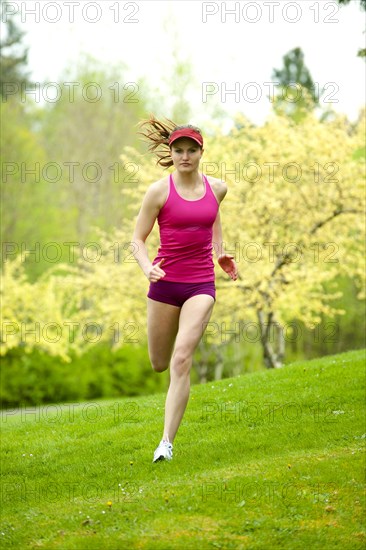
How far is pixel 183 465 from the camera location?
698 centimetres

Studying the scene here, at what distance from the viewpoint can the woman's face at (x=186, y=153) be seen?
665cm

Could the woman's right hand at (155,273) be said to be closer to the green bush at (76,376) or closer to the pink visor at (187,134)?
the pink visor at (187,134)

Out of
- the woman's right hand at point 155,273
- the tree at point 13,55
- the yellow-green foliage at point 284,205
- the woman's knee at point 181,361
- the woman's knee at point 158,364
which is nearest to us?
the woman's right hand at point 155,273

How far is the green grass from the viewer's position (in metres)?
5.36

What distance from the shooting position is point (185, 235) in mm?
6629

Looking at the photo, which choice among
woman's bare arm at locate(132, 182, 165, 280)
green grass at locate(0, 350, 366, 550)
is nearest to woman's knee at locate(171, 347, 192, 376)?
woman's bare arm at locate(132, 182, 165, 280)

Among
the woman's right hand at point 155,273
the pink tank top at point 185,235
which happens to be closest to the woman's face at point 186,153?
the pink tank top at point 185,235

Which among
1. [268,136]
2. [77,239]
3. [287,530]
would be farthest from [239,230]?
[77,239]

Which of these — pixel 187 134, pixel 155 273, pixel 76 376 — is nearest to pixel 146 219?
pixel 155 273

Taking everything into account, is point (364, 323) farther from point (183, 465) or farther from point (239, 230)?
point (183, 465)

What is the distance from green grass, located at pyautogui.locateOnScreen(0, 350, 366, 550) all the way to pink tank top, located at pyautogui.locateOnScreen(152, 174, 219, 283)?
1595mm

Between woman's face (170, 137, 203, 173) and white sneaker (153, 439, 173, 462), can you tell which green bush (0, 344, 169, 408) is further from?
woman's face (170, 137, 203, 173)

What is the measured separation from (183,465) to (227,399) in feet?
9.41

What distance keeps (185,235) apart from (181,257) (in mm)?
184
